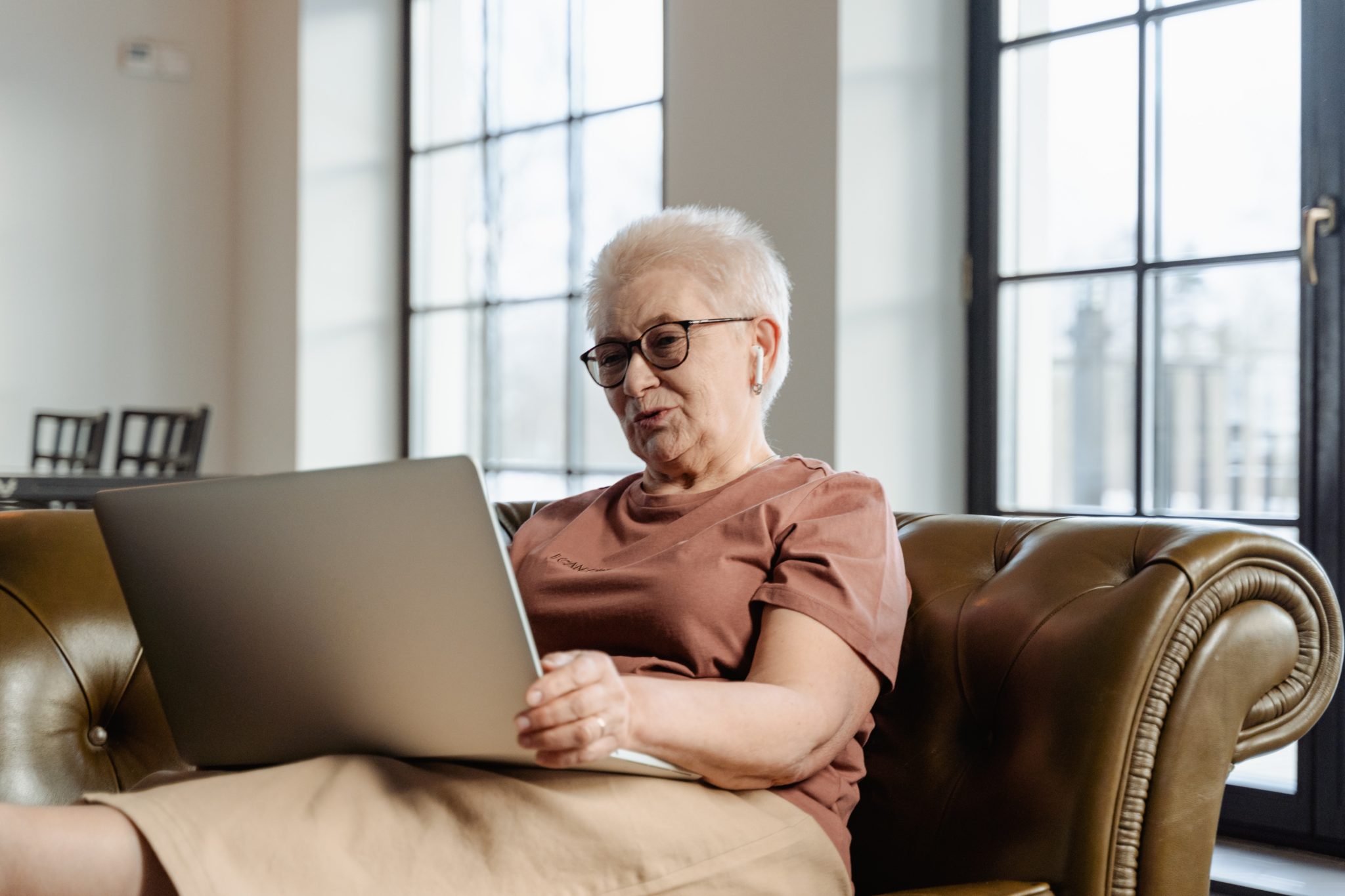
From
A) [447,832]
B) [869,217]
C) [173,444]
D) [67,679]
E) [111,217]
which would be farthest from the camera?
[111,217]

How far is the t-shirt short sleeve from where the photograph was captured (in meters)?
1.31

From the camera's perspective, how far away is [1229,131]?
2.74 meters

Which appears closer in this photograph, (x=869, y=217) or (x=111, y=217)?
(x=869, y=217)

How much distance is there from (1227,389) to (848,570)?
1721 mm

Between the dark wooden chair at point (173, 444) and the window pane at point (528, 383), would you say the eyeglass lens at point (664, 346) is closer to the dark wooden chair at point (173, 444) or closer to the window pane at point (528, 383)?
the window pane at point (528, 383)

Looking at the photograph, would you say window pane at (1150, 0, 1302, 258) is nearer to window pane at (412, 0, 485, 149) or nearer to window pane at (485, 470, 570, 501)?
window pane at (485, 470, 570, 501)

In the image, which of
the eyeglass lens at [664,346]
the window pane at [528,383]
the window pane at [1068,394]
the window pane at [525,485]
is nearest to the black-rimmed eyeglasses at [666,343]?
the eyeglass lens at [664,346]

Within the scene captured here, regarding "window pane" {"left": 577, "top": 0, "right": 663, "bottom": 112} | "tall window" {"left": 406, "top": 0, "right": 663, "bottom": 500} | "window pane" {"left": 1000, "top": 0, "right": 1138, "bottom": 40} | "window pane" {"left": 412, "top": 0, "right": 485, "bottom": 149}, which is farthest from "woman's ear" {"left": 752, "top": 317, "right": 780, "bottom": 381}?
"window pane" {"left": 412, "top": 0, "right": 485, "bottom": 149}

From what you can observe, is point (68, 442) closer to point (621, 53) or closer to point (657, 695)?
point (621, 53)

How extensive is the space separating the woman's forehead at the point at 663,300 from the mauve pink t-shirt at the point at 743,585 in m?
0.21

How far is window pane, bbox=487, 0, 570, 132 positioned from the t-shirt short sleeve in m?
3.34

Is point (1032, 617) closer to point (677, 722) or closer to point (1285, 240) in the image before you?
point (677, 722)

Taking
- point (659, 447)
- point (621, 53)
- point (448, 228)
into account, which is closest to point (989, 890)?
point (659, 447)

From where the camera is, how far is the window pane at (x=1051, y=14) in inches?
117
